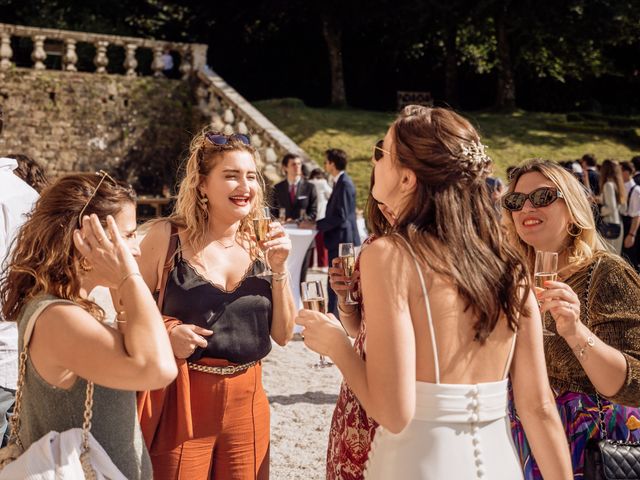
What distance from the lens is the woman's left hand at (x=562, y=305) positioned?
2.54 m

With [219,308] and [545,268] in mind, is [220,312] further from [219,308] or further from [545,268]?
[545,268]

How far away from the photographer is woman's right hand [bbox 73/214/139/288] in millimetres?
2207

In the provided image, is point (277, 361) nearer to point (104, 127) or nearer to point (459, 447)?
point (459, 447)

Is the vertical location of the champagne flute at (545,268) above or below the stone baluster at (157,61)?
below

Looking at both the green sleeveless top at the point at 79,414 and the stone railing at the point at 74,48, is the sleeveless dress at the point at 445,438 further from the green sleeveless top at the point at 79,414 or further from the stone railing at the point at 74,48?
the stone railing at the point at 74,48

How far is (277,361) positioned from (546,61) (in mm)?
26146

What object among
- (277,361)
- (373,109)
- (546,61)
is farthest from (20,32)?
(546,61)

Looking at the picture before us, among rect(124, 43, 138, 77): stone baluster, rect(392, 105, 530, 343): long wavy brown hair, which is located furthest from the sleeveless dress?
rect(124, 43, 138, 77): stone baluster

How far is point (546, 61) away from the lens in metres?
30.8

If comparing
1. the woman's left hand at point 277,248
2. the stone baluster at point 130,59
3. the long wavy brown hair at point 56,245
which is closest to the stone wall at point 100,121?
the stone baluster at point 130,59

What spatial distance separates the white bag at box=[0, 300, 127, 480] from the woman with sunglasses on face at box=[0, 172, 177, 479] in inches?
1.3

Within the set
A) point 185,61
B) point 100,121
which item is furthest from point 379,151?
point 185,61

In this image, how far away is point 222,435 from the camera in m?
3.04

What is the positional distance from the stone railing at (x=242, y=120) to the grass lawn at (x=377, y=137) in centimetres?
222
